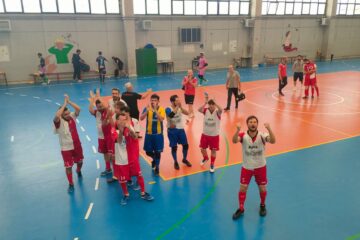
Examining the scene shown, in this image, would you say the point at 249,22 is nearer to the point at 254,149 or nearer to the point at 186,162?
the point at 186,162

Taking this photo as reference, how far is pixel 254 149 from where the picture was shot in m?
5.04

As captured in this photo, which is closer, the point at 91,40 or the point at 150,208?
the point at 150,208

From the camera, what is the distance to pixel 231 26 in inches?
1045

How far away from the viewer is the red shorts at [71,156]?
6203mm

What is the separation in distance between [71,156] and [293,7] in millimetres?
29467

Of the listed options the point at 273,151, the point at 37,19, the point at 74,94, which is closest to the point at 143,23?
the point at 37,19

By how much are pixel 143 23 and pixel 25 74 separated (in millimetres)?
9192

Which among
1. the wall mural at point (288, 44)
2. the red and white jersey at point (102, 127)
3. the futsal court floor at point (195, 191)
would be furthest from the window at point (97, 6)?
the wall mural at point (288, 44)

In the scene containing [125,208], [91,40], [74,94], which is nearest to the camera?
[125,208]

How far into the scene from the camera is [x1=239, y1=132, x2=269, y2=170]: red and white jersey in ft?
16.5

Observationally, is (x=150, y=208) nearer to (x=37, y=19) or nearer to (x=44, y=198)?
(x=44, y=198)

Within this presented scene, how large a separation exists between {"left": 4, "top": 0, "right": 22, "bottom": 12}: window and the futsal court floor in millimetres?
11207

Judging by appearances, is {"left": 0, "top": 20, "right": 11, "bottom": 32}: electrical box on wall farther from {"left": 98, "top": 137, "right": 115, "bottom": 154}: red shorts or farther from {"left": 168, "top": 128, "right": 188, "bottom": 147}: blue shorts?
{"left": 168, "top": 128, "right": 188, "bottom": 147}: blue shorts

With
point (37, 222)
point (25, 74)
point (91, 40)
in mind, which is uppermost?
point (91, 40)
